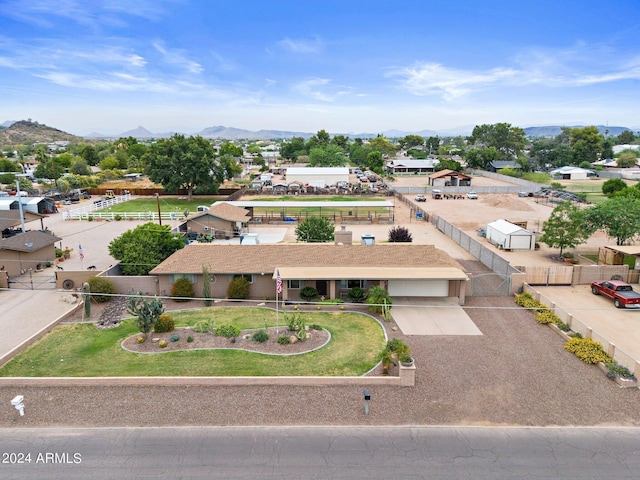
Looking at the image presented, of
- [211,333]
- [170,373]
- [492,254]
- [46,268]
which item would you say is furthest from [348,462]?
[46,268]

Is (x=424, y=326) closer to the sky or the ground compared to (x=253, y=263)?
closer to the ground

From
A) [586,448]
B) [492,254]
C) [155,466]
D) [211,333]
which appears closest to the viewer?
[155,466]

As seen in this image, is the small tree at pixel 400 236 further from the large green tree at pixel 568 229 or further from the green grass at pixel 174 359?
the green grass at pixel 174 359

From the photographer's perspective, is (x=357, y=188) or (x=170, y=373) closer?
(x=170, y=373)

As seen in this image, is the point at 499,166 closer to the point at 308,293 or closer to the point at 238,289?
the point at 308,293

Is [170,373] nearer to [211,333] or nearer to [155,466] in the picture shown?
[211,333]

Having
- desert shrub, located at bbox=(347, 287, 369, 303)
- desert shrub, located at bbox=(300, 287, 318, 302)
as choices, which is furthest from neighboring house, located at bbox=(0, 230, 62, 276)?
desert shrub, located at bbox=(347, 287, 369, 303)
